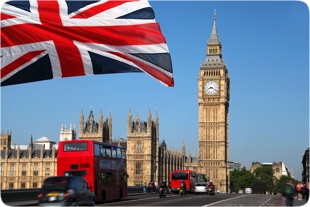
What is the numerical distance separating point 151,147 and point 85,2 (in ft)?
270

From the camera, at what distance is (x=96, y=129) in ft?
303

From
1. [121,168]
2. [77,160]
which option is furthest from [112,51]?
[121,168]

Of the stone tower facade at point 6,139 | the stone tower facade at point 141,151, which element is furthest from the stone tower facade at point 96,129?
the stone tower facade at point 6,139

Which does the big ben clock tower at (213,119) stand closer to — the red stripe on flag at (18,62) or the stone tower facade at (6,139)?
the stone tower facade at (6,139)

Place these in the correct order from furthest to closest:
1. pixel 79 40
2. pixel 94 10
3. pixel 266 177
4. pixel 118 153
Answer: pixel 266 177 → pixel 118 153 → pixel 94 10 → pixel 79 40

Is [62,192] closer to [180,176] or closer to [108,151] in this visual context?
[108,151]

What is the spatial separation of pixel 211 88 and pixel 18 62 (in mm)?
104713

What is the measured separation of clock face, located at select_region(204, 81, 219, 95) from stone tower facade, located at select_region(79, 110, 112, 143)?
25925mm

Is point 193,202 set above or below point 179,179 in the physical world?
below

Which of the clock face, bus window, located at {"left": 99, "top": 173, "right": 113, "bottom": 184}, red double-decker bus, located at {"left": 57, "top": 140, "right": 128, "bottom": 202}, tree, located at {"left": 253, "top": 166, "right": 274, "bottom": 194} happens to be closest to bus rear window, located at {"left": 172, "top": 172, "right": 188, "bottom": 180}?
red double-decker bus, located at {"left": 57, "top": 140, "right": 128, "bottom": 202}

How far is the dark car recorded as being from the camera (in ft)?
49.7

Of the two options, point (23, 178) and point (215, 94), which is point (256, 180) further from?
point (23, 178)

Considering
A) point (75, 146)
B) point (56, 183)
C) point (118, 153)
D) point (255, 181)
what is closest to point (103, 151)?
point (75, 146)

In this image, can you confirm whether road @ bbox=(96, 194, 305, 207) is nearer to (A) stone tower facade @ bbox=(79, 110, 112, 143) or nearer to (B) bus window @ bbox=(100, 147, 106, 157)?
(B) bus window @ bbox=(100, 147, 106, 157)
